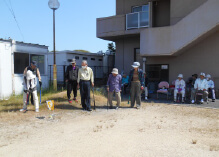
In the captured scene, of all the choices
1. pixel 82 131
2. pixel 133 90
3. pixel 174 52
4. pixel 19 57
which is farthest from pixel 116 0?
pixel 82 131

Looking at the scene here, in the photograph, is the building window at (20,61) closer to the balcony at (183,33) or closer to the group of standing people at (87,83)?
the group of standing people at (87,83)

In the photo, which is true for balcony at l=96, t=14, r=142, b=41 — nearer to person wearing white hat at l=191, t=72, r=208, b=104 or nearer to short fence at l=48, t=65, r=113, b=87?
short fence at l=48, t=65, r=113, b=87

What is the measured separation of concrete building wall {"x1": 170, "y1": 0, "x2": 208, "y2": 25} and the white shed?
840 cm

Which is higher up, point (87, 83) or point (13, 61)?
point (13, 61)

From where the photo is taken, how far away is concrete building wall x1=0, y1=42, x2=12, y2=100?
10859mm

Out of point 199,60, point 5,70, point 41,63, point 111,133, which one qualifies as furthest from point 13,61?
point 199,60

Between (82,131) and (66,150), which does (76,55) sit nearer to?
(82,131)

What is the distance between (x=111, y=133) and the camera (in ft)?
18.7

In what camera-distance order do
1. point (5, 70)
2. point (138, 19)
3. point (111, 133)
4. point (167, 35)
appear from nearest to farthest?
point (111, 133) → point (5, 70) → point (167, 35) → point (138, 19)

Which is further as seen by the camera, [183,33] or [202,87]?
[183,33]

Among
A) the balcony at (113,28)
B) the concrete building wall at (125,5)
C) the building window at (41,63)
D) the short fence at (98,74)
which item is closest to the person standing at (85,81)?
the building window at (41,63)

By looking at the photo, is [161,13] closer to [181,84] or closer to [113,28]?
[113,28]

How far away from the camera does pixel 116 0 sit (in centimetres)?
1647

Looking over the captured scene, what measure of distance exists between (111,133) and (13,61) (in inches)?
319
